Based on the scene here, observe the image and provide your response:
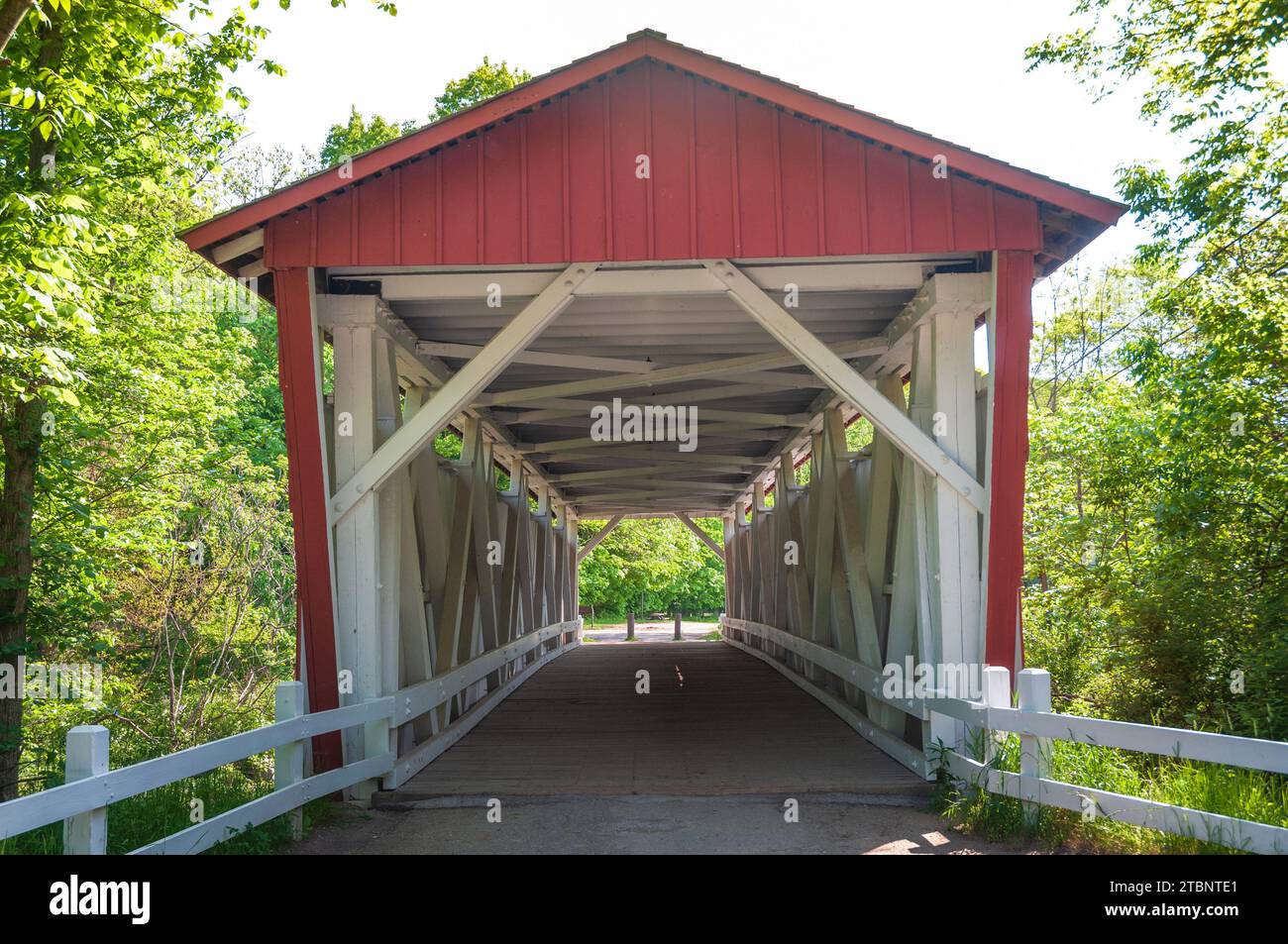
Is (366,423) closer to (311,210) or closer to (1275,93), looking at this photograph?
(311,210)

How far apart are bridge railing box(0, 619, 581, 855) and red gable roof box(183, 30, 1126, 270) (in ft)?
9.23

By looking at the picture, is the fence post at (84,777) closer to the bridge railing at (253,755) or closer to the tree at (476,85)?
the bridge railing at (253,755)

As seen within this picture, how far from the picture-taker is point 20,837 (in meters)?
5.89

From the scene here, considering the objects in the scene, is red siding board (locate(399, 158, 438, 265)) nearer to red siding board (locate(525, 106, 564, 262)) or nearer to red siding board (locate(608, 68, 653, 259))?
red siding board (locate(525, 106, 564, 262))

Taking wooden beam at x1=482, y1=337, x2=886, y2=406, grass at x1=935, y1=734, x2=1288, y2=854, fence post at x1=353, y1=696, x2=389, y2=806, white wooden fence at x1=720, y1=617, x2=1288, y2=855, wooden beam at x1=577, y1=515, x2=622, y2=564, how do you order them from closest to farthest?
white wooden fence at x1=720, y1=617, x2=1288, y2=855, grass at x1=935, y1=734, x2=1288, y2=854, fence post at x1=353, y1=696, x2=389, y2=806, wooden beam at x1=482, y1=337, x2=886, y2=406, wooden beam at x1=577, y1=515, x2=622, y2=564

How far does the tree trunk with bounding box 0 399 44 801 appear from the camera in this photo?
30.3ft

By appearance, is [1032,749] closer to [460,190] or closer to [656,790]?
[656,790]

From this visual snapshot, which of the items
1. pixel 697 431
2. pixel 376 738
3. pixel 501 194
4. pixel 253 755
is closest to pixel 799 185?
pixel 501 194

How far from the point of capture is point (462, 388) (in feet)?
21.8

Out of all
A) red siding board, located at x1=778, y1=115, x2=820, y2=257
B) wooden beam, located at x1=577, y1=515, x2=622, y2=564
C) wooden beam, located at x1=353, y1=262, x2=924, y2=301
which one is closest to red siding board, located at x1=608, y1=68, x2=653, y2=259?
wooden beam, located at x1=353, y1=262, x2=924, y2=301

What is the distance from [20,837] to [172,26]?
5.79 metres

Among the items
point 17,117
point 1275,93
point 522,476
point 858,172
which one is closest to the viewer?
point 858,172

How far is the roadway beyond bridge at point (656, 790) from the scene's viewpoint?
218 inches
